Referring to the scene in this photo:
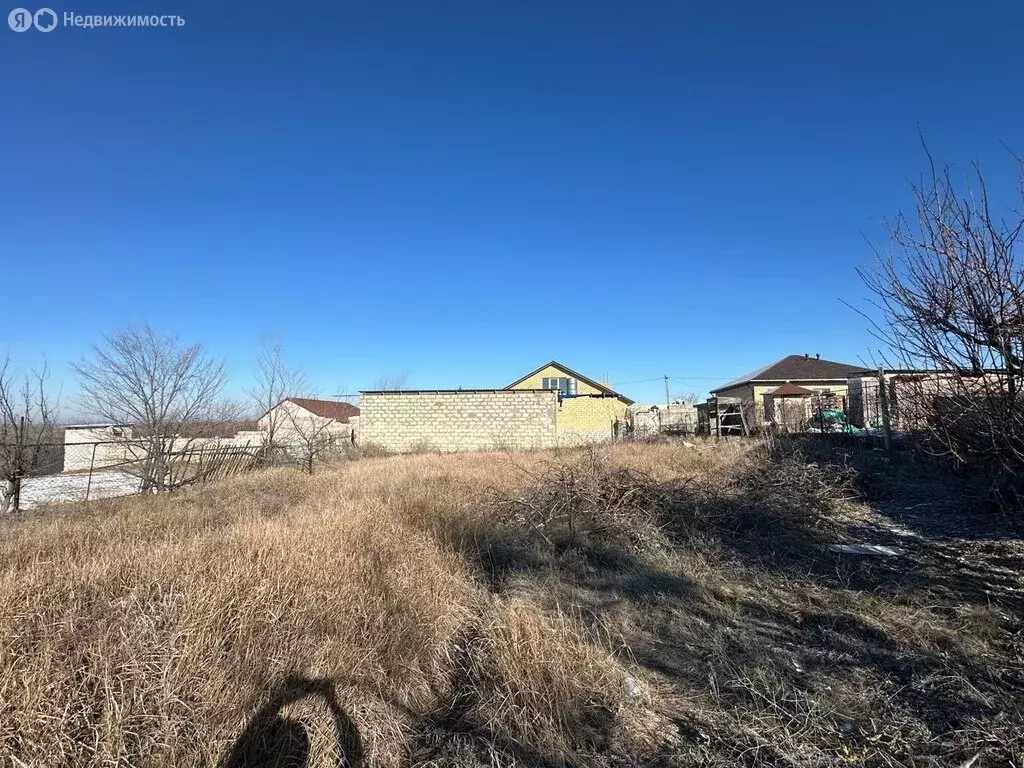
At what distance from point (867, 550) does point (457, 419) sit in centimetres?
2195

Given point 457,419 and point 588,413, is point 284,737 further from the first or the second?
point 588,413

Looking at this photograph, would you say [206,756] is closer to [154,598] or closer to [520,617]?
[154,598]

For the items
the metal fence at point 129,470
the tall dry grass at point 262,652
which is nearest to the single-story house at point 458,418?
the metal fence at point 129,470

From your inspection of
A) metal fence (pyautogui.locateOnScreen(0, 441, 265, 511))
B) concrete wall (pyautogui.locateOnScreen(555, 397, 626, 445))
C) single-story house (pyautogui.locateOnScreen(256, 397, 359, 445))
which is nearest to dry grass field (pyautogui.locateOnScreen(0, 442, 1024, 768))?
metal fence (pyautogui.locateOnScreen(0, 441, 265, 511))

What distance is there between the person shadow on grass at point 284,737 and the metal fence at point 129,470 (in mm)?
8570

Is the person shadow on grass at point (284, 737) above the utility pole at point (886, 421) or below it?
below

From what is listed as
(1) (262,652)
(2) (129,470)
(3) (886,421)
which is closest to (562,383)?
(3) (886,421)

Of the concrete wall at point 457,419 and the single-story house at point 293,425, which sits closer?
the single-story house at point 293,425

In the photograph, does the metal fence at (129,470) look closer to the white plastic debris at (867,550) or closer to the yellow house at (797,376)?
the white plastic debris at (867,550)

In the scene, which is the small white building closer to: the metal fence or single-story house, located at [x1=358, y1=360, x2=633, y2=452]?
the metal fence

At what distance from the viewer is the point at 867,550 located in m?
6.59

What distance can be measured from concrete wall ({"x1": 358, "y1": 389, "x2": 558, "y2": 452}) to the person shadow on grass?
2407cm

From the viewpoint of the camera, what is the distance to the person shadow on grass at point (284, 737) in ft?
8.15

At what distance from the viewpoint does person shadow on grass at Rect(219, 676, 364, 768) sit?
248 cm
